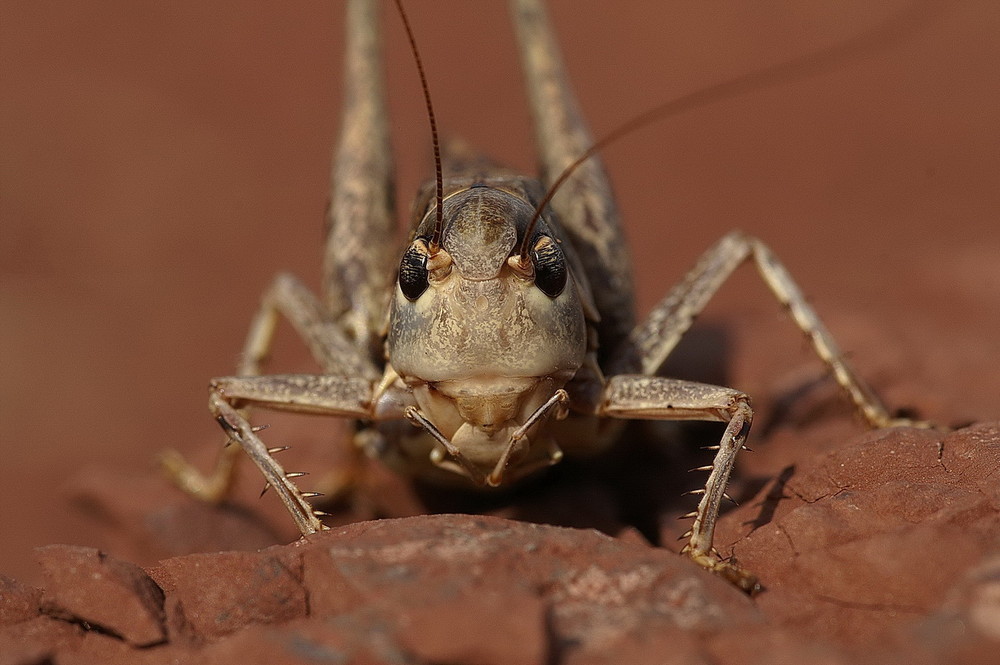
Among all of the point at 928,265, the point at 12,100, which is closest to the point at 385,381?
the point at 928,265

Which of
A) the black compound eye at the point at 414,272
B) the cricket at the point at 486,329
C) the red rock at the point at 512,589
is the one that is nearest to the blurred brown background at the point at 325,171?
the cricket at the point at 486,329

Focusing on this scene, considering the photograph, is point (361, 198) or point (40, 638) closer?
point (40, 638)

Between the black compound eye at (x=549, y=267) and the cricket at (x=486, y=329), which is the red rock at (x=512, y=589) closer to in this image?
the cricket at (x=486, y=329)

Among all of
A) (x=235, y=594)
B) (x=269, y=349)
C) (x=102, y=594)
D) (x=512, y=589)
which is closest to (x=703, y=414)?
(x=512, y=589)

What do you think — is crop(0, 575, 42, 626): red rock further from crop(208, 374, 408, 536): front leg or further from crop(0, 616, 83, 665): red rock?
crop(208, 374, 408, 536): front leg

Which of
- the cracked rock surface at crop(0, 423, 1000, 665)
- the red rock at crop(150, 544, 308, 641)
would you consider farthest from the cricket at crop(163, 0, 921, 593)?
the red rock at crop(150, 544, 308, 641)

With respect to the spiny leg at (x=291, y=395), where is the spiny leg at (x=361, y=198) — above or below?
above

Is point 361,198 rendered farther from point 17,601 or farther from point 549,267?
point 17,601
